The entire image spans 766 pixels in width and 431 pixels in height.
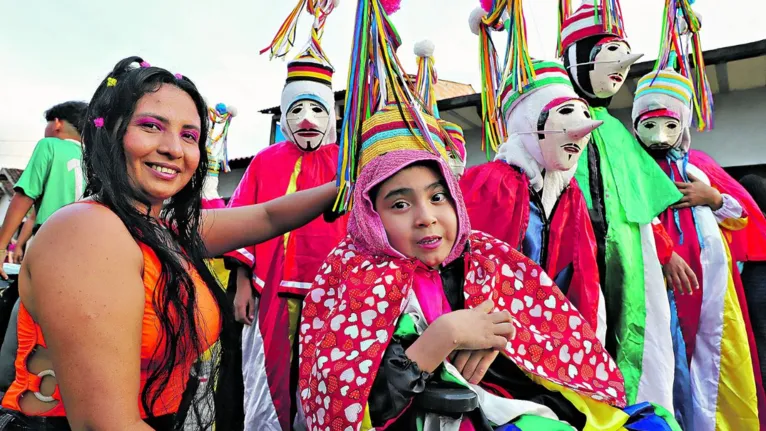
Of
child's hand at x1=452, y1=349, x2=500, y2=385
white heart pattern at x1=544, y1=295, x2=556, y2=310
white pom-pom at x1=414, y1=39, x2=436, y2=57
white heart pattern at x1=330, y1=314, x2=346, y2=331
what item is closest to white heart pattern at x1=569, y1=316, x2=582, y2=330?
white heart pattern at x1=544, y1=295, x2=556, y2=310

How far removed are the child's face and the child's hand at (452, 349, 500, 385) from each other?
31cm

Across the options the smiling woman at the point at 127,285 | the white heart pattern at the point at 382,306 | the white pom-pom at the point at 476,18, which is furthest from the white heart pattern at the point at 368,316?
the white pom-pom at the point at 476,18

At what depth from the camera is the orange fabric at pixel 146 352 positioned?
1.20 metres

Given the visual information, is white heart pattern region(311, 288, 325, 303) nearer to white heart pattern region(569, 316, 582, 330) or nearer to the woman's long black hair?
the woman's long black hair

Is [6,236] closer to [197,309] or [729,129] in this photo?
[197,309]

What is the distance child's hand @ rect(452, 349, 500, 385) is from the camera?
60.7 inches

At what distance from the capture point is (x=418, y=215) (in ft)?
5.56

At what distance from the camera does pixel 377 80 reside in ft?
6.37

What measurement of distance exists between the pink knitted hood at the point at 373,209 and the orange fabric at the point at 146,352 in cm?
56

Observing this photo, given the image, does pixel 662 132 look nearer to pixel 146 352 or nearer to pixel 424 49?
pixel 424 49

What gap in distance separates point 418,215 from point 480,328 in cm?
39

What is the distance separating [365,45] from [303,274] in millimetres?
1149

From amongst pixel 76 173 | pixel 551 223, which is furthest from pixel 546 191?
pixel 76 173

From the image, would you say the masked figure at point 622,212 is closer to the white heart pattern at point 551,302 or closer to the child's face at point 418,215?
the white heart pattern at point 551,302
